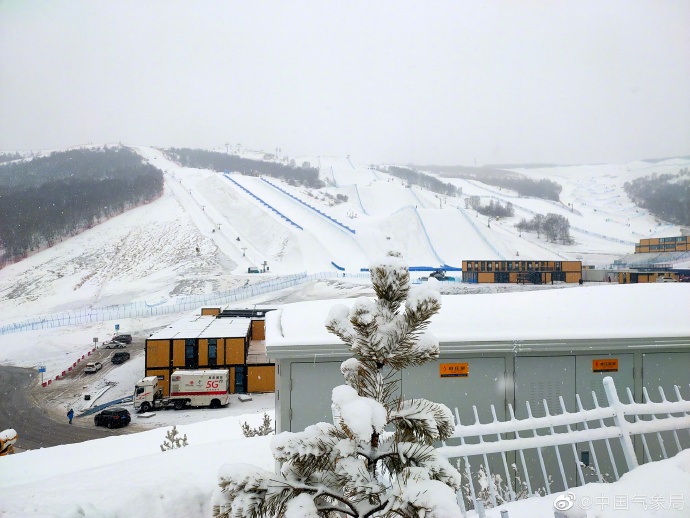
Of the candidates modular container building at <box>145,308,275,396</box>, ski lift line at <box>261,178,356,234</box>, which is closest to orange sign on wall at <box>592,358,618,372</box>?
modular container building at <box>145,308,275,396</box>

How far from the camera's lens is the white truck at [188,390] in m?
8.85

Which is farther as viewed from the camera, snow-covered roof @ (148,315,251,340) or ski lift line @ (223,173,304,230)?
ski lift line @ (223,173,304,230)

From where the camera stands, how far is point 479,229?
28.8m

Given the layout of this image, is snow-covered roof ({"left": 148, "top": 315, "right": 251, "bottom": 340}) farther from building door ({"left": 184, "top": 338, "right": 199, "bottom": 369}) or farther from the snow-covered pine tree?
the snow-covered pine tree

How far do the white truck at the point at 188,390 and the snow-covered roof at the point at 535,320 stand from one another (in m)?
6.11

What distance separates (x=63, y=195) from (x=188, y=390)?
35.2 feet

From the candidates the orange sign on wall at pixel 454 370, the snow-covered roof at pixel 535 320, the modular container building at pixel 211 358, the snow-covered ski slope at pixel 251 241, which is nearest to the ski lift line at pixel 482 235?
the snow-covered ski slope at pixel 251 241

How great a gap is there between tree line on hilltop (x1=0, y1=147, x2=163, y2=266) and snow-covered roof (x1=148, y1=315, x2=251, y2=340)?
5.19 m

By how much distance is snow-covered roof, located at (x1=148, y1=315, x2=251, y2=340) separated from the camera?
9805mm

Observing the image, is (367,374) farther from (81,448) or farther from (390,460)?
(81,448)

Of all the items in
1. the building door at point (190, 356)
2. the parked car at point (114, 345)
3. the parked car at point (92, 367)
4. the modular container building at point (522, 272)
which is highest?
the modular container building at point (522, 272)

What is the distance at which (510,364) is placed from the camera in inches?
105

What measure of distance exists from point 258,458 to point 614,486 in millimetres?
3147

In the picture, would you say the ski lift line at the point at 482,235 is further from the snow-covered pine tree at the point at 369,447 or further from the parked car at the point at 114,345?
the snow-covered pine tree at the point at 369,447
